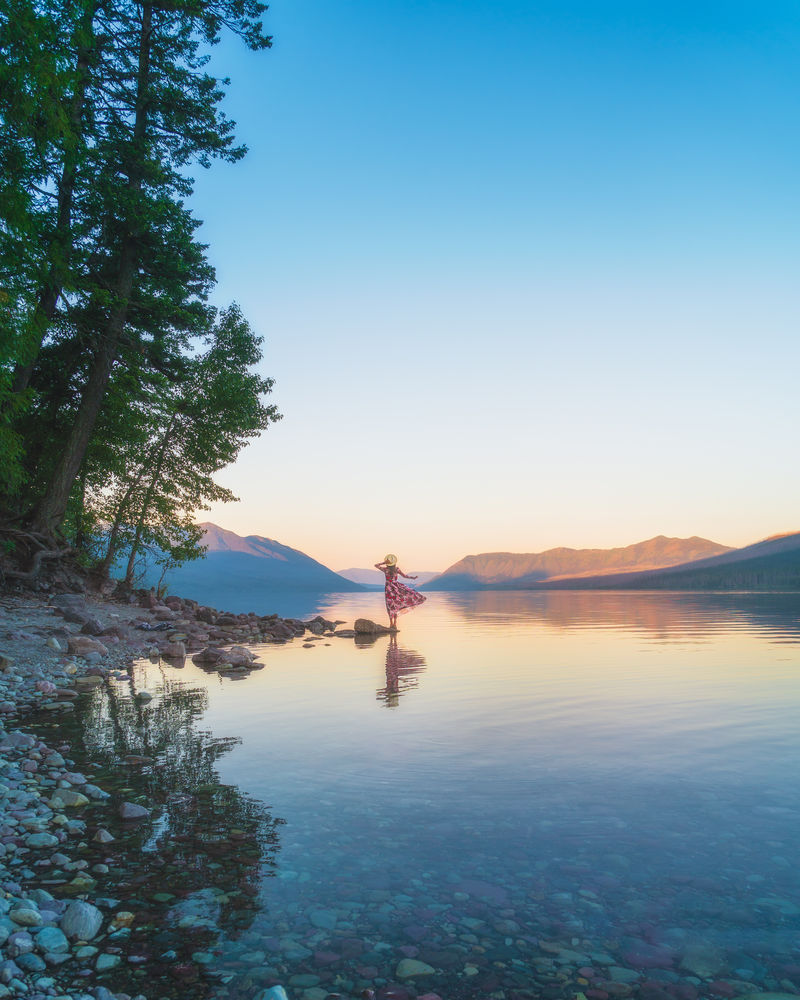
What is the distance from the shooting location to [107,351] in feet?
89.1

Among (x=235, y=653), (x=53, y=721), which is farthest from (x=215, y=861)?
(x=235, y=653)

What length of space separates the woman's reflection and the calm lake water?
0.62 metres

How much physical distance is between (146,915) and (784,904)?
5092 millimetres

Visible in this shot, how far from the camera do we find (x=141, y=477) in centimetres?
3419

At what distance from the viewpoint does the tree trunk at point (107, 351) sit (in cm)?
2630

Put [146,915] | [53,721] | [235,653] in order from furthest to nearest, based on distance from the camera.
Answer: [235,653], [53,721], [146,915]

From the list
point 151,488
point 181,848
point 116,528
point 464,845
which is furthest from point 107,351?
point 464,845

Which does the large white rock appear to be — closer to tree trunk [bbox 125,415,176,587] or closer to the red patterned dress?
the red patterned dress

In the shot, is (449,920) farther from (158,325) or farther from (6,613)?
(158,325)

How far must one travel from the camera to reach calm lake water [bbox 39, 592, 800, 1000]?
13.7ft

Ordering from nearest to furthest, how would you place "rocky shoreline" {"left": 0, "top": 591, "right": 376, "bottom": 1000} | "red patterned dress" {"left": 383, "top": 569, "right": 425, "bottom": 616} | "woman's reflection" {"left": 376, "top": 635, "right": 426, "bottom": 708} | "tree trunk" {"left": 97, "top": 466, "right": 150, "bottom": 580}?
"rocky shoreline" {"left": 0, "top": 591, "right": 376, "bottom": 1000}
"woman's reflection" {"left": 376, "top": 635, "right": 426, "bottom": 708}
"tree trunk" {"left": 97, "top": 466, "right": 150, "bottom": 580}
"red patterned dress" {"left": 383, "top": 569, "right": 425, "bottom": 616}

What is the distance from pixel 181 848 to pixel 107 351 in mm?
26020

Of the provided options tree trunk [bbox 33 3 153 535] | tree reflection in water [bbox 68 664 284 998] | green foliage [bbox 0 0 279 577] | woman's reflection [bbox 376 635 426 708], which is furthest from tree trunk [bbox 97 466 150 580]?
tree reflection in water [bbox 68 664 284 998]

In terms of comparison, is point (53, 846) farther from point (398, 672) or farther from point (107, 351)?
point (107, 351)
